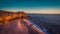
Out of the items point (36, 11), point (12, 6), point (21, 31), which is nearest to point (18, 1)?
point (12, 6)

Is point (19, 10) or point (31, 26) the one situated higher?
point (19, 10)

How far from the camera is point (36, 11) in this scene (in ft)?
5.08

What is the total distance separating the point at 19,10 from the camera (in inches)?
61.4

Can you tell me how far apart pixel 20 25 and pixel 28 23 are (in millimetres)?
105

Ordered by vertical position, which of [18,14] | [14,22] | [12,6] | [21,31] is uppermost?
[12,6]

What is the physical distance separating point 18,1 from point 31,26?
0.37m

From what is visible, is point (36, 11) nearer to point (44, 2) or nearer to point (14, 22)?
point (44, 2)

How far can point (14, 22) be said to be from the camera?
153cm

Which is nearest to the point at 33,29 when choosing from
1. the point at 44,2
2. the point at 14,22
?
the point at 14,22

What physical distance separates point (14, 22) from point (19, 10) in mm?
168

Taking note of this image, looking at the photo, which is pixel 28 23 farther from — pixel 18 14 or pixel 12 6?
pixel 12 6

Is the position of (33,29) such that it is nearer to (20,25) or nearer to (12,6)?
(20,25)

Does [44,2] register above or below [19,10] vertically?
above

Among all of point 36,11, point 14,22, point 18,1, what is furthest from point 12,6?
point 36,11
